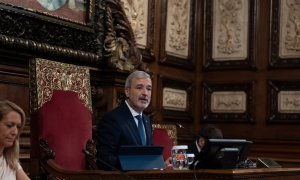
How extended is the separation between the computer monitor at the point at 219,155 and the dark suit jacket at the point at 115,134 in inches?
25.8

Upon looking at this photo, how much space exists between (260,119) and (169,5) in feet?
5.42

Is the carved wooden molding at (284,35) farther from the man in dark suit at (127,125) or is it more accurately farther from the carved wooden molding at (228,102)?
the man in dark suit at (127,125)

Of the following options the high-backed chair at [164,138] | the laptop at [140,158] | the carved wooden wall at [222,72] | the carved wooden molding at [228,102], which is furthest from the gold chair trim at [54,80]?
the carved wooden molding at [228,102]

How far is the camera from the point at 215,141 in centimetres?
297

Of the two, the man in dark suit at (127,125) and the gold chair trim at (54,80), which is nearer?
the man in dark suit at (127,125)

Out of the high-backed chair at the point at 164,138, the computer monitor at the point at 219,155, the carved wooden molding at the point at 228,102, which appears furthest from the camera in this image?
the carved wooden molding at the point at 228,102

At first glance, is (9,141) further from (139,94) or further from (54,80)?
(139,94)

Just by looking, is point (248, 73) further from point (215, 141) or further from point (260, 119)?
point (215, 141)

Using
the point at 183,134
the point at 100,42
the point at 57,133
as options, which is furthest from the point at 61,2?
the point at 183,134

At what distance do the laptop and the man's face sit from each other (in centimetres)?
63

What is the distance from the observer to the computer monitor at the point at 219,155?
3006mm

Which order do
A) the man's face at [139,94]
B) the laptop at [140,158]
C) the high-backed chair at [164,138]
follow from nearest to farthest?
1. the laptop at [140,158]
2. the man's face at [139,94]
3. the high-backed chair at [164,138]

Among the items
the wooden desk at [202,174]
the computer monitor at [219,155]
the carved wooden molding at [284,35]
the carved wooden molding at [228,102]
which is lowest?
the wooden desk at [202,174]

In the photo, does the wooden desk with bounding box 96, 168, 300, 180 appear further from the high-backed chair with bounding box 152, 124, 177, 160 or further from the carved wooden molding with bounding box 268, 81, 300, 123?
the carved wooden molding with bounding box 268, 81, 300, 123
